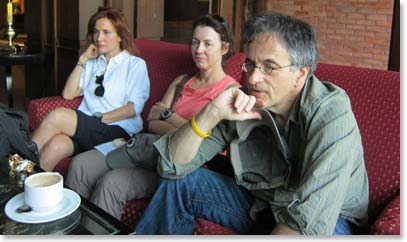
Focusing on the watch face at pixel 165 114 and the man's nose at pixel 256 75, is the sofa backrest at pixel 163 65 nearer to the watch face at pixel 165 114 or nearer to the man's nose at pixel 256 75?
the watch face at pixel 165 114

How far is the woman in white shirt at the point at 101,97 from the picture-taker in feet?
7.06

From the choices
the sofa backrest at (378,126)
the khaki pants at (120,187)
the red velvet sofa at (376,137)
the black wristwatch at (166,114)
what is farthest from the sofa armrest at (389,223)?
the black wristwatch at (166,114)

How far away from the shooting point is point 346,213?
1.27 metres

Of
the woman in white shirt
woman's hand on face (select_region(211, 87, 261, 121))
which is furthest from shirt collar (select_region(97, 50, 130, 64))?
woman's hand on face (select_region(211, 87, 261, 121))

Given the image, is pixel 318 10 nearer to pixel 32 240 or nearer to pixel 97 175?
pixel 97 175

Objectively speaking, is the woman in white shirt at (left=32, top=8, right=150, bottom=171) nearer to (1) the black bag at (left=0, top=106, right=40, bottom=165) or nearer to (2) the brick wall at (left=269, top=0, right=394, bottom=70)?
(1) the black bag at (left=0, top=106, right=40, bottom=165)

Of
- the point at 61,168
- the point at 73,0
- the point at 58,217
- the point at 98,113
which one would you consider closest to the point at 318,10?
the point at 73,0

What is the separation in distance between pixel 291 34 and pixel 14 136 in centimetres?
104

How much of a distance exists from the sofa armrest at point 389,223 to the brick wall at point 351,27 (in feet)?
13.4

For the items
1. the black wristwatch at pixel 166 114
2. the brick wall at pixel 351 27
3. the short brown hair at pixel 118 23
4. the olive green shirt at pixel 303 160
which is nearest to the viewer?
the olive green shirt at pixel 303 160

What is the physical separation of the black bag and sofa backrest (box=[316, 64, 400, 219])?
118 cm

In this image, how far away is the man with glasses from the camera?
1.09 m

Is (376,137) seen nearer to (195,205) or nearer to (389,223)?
(389,223)

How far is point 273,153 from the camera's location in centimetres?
137
